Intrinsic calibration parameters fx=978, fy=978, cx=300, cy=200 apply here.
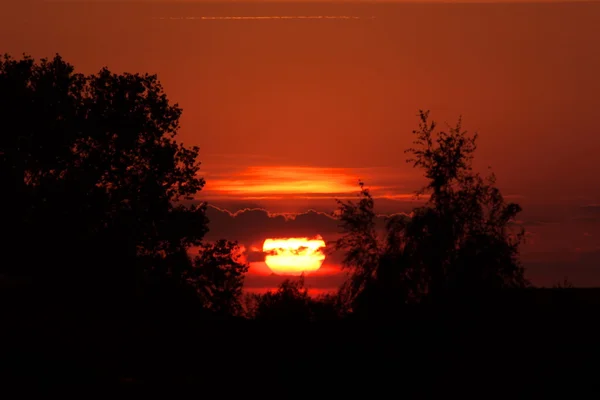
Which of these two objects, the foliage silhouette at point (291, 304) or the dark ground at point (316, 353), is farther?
the foliage silhouette at point (291, 304)

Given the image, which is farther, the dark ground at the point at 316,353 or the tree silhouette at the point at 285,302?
the tree silhouette at the point at 285,302

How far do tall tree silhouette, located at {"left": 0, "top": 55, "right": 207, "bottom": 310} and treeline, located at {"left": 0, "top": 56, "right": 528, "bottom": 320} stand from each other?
0.05 meters

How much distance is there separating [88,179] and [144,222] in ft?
10.2

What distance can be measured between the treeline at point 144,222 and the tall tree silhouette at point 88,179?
52mm

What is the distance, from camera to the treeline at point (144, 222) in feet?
139

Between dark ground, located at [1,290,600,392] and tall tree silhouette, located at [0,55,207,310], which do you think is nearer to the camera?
dark ground, located at [1,290,600,392]

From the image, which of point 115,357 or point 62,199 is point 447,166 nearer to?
point 62,199

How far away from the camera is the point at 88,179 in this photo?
43.2m

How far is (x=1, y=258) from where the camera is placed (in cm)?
4366

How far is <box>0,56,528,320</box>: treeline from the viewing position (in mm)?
42344

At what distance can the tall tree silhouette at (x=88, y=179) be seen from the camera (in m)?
42.8

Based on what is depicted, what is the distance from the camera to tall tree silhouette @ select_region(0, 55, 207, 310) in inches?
1687

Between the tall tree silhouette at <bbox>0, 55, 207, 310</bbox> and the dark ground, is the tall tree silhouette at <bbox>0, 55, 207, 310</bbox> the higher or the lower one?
the higher one

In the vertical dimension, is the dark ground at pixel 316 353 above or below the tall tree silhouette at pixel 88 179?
below
